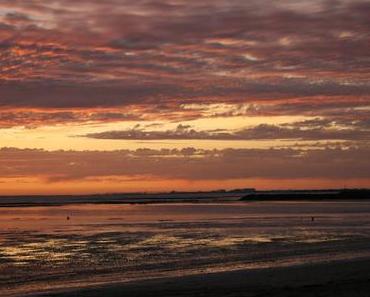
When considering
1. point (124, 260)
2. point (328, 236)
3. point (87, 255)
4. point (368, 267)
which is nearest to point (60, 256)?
point (87, 255)

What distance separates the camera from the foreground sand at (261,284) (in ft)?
69.1

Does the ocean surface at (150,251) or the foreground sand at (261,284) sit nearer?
the foreground sand at (261,284)

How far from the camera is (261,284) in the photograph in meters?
23.1

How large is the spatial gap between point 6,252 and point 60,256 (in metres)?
4.16

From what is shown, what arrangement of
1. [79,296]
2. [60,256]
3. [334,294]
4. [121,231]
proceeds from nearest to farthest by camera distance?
[334,294], [79,296], [60,256], [121,231]

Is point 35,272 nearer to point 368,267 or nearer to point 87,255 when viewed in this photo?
point 87,255

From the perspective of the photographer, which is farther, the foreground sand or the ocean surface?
the ocean surface

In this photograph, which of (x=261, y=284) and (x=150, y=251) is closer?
(x=261, y=284)

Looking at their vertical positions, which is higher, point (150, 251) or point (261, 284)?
point (150, 251)

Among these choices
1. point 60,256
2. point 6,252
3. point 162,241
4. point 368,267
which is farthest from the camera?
point 162,241

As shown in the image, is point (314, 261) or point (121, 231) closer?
point (314, 261)

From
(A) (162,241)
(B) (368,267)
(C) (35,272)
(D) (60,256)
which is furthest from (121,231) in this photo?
(B) (368,267)

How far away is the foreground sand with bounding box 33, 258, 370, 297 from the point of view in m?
21.0

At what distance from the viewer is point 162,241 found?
41.2m
